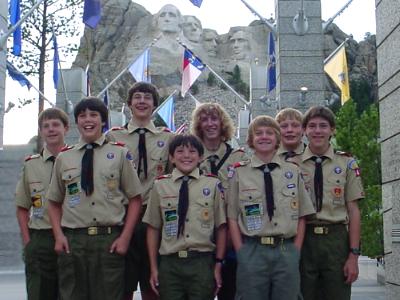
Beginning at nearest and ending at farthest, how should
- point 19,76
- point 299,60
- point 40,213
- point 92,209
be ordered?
point 92,209 < point 40,213 < point 299,60 < point 19,76

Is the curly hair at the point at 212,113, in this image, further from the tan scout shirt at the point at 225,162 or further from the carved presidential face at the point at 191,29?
the carved presidential face at the point at 191,29

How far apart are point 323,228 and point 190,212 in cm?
101

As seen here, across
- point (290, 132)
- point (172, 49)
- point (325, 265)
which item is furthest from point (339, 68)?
point (172, 49)

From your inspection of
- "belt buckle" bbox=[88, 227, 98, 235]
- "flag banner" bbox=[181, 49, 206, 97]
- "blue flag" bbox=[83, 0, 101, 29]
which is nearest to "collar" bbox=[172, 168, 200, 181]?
"belt buckle" bbox=[88, 227, 98, 235]

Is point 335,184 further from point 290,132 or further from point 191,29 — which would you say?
point 191,29

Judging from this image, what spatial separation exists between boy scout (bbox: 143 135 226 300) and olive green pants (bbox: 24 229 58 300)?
81cm

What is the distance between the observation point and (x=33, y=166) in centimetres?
557

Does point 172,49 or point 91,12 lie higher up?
point 172,49

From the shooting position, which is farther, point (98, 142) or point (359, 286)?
point (359, 286)

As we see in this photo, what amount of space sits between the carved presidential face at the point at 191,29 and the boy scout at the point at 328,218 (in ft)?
209

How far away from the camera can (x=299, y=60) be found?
13.2 meters

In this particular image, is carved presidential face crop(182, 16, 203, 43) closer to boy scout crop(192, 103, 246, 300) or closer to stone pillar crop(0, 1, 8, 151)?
stone pillar crop(0, 1, 8, 151)

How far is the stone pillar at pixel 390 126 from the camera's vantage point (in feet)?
20.9

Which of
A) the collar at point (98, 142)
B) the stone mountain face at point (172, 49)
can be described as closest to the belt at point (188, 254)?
the collar at point (98, 142)
